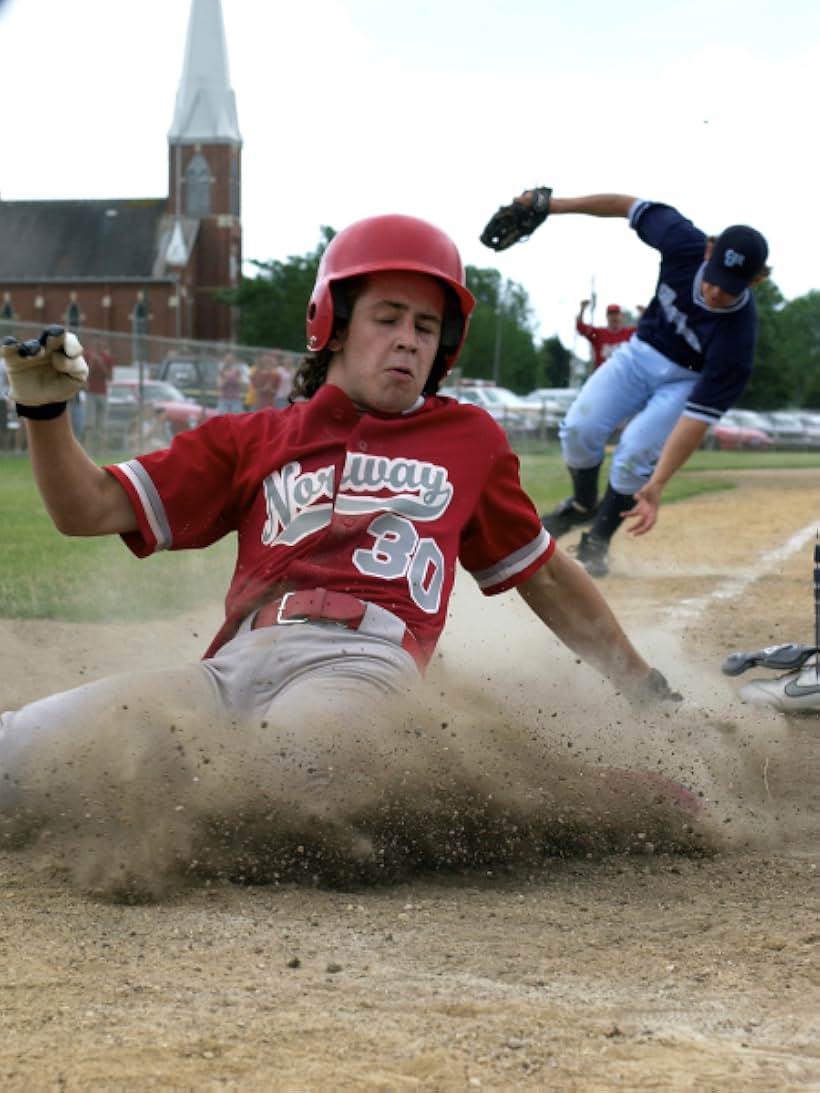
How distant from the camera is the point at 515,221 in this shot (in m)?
7.33

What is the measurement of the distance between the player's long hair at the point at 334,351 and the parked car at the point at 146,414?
54.6ft

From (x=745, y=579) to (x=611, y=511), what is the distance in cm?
124

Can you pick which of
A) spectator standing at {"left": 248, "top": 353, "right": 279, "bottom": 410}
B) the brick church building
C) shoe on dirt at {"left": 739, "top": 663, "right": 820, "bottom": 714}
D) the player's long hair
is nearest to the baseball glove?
shoe on dirt at {"left": 739, "top": 663, "right": 820, "bottom": 714}

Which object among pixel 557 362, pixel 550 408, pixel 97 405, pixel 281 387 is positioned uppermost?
pixel 281 387

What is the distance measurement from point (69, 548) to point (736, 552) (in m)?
4.94

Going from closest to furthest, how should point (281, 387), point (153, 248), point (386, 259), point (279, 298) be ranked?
point (386, 259), point (281, 387), point (279, 298), point (153, 248)

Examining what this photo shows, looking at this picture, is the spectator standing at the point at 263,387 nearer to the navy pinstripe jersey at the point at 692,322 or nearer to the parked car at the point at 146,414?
A: the parked car at the point at 146,414

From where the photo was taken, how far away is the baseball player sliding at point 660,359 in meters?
7.39

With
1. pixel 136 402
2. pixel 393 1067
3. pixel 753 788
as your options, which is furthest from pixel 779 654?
pixel 136 402

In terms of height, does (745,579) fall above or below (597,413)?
below

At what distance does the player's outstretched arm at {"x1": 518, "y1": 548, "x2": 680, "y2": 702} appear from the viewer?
13.6 feet

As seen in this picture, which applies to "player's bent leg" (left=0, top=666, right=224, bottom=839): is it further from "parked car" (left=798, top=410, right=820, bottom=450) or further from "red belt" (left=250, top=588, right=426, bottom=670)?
"parked car" (left=798, top=410, right=820, bottom=450)

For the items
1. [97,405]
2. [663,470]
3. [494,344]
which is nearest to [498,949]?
[663,470]

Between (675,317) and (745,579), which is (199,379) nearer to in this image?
(745,579)
